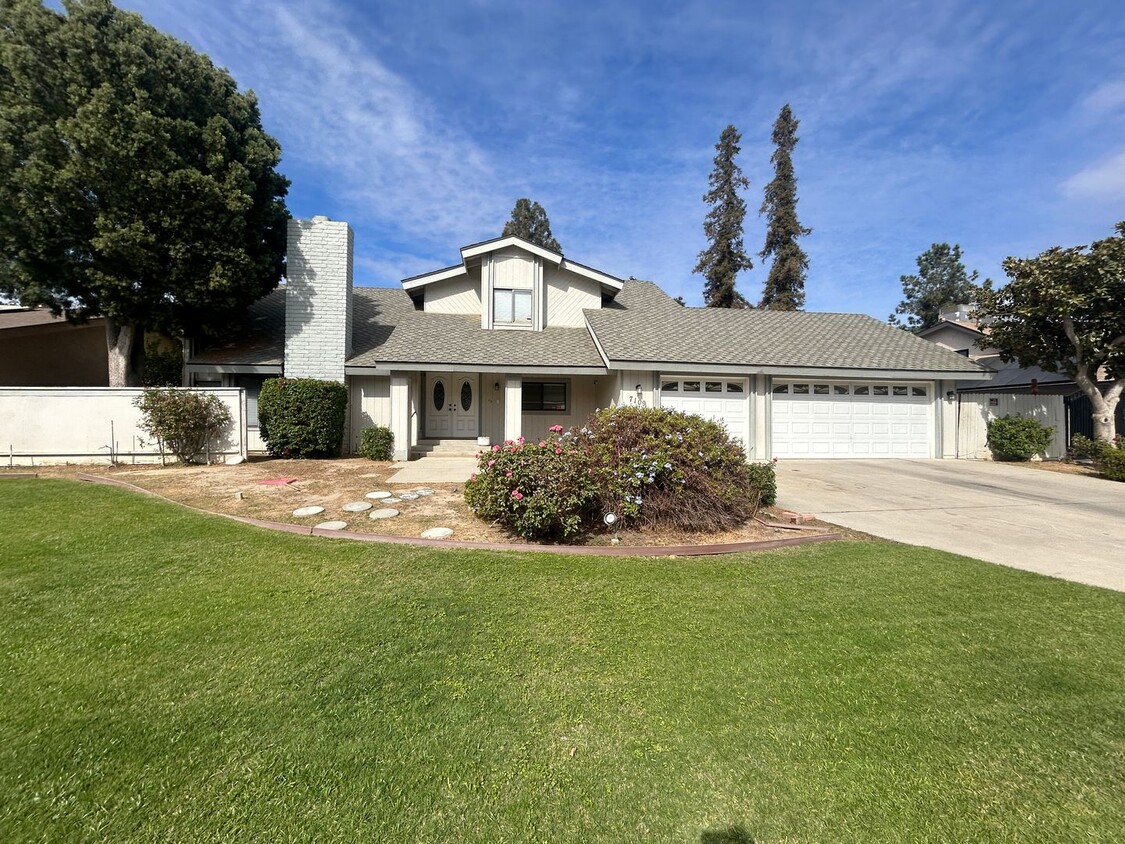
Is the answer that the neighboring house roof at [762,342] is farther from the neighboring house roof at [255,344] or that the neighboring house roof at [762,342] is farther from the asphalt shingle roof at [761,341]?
Result: the neighboring house roof at [255,344]

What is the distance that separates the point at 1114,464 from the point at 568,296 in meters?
13.8

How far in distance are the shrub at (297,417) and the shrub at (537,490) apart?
7.03 meters

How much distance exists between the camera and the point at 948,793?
1976 millimetres

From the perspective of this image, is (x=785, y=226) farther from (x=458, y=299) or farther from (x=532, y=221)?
(x=458, y=299)

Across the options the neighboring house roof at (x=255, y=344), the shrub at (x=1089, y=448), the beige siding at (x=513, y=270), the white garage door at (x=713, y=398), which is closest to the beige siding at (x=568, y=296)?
the beige siding at (x=513, y=270)

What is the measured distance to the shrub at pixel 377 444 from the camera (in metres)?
11.7

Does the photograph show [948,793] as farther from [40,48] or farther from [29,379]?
[29,379]

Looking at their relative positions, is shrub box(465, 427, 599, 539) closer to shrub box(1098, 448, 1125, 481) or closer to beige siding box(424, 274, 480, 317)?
beige siding box(424, 274, 480, 317)

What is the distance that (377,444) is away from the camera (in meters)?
11.7

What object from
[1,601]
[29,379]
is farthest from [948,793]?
[29,379]

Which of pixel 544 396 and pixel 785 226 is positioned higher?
pixel 785 226

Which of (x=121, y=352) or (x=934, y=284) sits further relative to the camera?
(x=934, y=284)

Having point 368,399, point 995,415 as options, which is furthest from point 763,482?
point 995,415

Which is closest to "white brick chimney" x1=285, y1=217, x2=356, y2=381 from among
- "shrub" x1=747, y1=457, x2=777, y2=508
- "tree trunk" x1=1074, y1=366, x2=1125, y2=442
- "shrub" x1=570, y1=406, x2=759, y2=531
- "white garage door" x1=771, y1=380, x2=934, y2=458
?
"shrub" x1=570, y1=406, x2=759, y2=531
